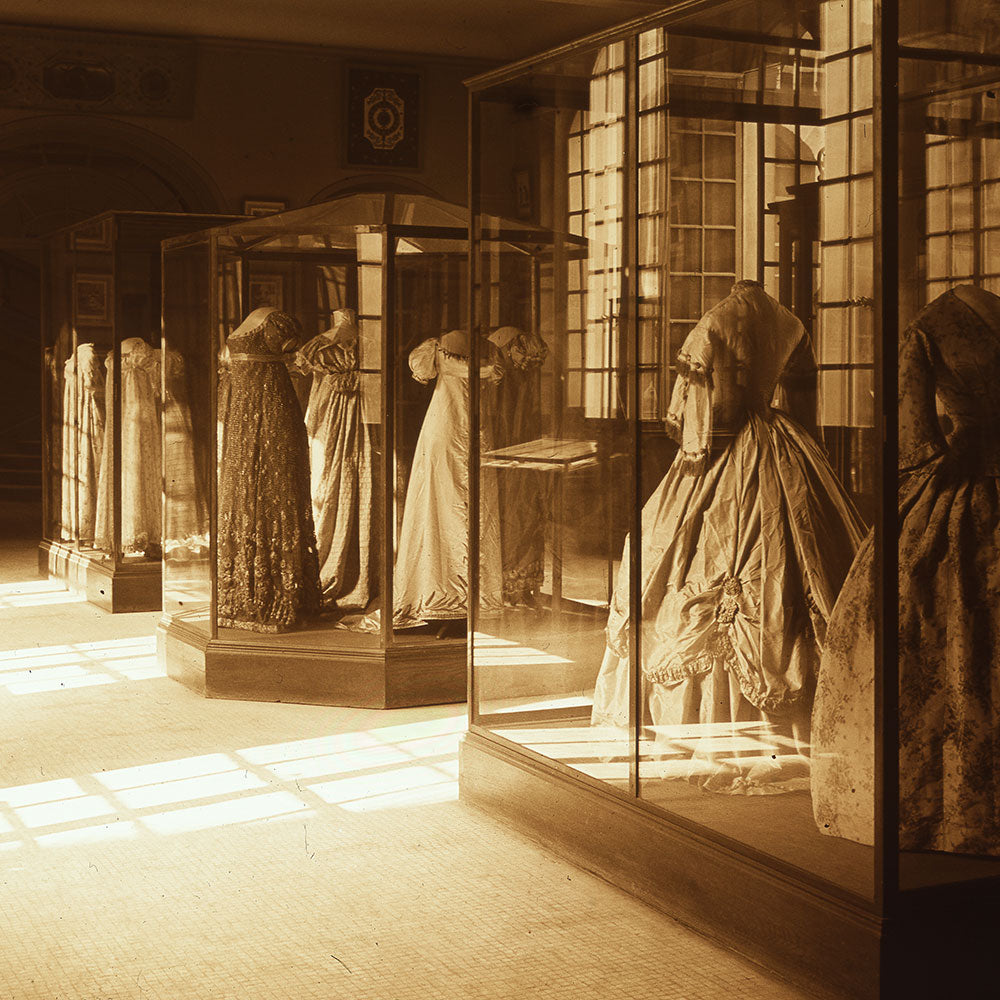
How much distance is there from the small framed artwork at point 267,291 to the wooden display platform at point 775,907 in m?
2.59

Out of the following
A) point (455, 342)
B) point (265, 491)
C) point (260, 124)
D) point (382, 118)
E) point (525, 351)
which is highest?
point (382, 118)

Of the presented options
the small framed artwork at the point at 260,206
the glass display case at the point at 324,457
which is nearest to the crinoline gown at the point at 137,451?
the glass display case at the point at 324,457

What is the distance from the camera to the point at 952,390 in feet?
9.50

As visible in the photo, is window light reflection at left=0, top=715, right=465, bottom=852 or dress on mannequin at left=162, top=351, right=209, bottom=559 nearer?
window light reflection at left=0, top=715, right=465, bottom=852

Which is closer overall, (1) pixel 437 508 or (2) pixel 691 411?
(2) pixel 691 411

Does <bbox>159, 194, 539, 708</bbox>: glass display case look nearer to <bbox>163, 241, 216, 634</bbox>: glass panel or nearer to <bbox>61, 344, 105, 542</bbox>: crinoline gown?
<bbox>163, 241, 216, 634</bbox>: glass panel

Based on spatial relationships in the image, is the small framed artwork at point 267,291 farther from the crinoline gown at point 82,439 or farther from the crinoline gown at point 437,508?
the crinoline gown at point 82,439

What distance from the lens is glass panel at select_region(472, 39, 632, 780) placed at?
3.59 metres

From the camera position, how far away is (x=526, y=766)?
155 inches

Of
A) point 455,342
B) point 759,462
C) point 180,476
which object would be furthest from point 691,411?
point 180,476

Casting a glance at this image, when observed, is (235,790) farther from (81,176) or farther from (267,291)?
(81,176)

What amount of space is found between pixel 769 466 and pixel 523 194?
45.6 inches

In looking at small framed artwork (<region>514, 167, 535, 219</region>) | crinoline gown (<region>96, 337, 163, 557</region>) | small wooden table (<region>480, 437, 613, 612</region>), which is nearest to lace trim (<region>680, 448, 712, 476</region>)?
small wooden table (<region>480, 437, 613, 612</region>)

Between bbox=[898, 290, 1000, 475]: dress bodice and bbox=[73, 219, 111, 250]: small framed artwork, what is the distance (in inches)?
242
